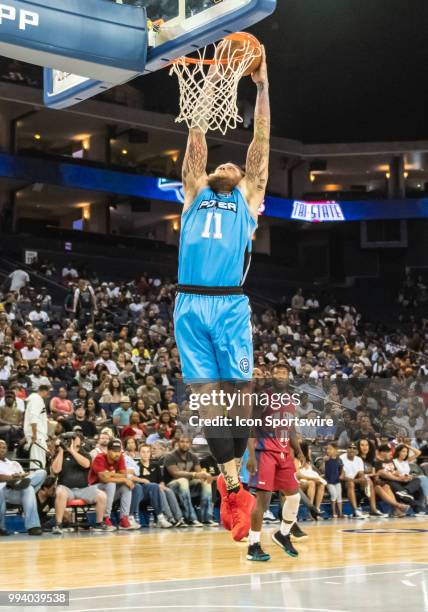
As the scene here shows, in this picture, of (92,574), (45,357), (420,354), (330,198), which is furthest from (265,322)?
(92,574)

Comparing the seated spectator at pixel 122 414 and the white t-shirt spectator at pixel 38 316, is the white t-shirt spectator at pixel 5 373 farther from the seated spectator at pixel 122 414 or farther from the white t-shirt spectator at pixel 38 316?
the white t-shirt spectator at pixel 38 316

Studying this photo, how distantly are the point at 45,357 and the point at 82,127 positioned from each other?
17.6 metres

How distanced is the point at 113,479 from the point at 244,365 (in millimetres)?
7956

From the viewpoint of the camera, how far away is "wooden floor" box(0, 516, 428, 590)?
27.6 feet

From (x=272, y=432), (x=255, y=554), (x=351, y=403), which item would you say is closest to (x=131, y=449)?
A: (x=255, y=554)

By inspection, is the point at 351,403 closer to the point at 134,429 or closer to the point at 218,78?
the point at 134,429

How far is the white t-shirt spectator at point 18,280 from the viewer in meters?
21.7

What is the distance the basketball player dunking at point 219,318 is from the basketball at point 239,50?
31.8 inches

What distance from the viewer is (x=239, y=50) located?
537 cm

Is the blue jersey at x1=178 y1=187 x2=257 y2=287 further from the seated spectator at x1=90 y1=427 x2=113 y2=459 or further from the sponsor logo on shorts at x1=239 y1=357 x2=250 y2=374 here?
the seated spectator at x1=90 y1=427 x2=113 y2=459

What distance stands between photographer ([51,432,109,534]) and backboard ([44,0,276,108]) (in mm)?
6755

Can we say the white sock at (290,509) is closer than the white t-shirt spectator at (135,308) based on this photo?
Yes

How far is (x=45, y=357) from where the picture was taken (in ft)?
53.9

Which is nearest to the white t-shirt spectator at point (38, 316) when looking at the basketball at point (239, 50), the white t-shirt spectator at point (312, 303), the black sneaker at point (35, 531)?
the black sneaker at point (35, 531)
